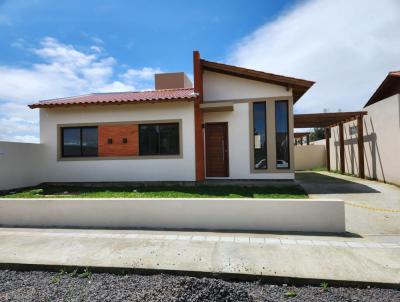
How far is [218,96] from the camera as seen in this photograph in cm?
1141

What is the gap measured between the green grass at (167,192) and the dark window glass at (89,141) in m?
1.49

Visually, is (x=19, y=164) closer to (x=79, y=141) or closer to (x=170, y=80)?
(x=79, y=141)

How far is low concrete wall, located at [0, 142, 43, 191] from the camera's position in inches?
385

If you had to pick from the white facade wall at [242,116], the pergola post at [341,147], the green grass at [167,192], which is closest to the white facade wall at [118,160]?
the green grass at [167,192]

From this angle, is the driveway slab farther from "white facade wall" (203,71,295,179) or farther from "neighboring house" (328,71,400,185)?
"white facade wall" (203,71,295,179)

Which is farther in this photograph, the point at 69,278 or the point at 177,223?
the point at 177,223

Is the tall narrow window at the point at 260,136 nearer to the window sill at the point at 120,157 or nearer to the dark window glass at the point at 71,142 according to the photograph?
the window sill at the point at 120,157

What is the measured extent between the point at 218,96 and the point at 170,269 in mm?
8491

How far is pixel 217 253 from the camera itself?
4664 mm

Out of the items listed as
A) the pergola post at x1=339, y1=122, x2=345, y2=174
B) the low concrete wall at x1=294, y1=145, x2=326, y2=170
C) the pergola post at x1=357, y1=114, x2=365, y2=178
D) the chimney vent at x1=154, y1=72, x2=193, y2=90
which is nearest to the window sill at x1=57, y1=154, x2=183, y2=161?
the chimney vent at x1=154, y1=72, x2=193, y2=90

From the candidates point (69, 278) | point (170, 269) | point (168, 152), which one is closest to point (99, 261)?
point (69, 278)

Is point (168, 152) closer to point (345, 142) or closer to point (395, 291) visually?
point (395, 291)

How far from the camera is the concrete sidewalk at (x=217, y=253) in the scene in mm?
3984

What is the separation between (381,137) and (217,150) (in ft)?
23.2
